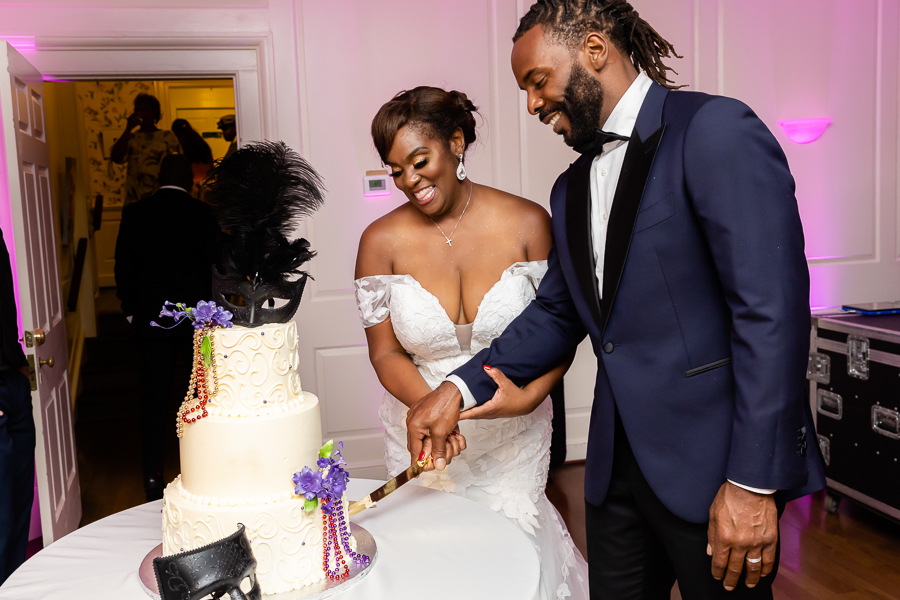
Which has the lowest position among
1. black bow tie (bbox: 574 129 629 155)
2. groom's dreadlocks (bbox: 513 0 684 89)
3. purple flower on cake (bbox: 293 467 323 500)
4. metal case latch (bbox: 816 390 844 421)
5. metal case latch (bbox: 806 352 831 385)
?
metal case latch (bbox: 816 390 844 421)

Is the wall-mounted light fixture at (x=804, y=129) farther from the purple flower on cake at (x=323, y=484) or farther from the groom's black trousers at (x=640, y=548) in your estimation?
the purple flower on cake at (x=323, y=484)

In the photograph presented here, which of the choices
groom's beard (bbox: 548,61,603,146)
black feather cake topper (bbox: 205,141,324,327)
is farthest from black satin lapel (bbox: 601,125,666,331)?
black feather cake topper (bbox: 205,141,324,327)

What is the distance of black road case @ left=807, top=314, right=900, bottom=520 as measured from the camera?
3479mm

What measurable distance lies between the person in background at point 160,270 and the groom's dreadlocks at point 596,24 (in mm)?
2947

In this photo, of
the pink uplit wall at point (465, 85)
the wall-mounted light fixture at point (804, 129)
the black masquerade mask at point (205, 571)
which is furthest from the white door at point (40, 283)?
the wall-mounted light fixture at point (804, 129)

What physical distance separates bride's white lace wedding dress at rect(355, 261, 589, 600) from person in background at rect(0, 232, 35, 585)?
4.30ft

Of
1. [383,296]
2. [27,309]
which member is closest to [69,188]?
[27,309]

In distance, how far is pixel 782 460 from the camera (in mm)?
1362

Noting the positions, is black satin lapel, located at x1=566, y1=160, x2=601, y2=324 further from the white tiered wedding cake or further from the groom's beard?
the white tiered wedding cake

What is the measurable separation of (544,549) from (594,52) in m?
1.44

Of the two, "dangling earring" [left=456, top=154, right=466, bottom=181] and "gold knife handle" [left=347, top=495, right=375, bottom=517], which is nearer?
"gold knife handle" [left=347, top=495, right=375, bottom=517]

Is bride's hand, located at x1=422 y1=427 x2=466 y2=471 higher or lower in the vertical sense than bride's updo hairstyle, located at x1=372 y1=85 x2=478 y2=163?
lower

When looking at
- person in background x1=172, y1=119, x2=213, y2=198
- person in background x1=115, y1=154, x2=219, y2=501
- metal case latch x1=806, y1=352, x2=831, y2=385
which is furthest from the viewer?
person in background x1=172, y1=119, x2=213, y2=198

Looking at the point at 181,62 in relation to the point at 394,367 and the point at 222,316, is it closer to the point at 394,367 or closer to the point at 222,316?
the point at 394,367
